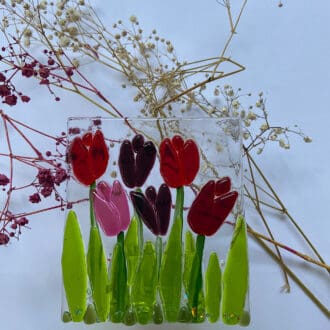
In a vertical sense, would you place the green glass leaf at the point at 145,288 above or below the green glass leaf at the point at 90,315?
above

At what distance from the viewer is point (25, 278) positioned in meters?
1.09

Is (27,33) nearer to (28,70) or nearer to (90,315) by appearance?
(28,70)

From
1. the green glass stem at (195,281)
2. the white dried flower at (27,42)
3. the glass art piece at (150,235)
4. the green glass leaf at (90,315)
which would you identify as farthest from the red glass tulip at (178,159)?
the white dried flower at (27,42)

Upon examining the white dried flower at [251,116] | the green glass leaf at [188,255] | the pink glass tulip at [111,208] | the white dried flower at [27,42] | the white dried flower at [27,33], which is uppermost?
the white dried flower at [27,33]

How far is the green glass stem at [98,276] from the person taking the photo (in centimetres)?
90

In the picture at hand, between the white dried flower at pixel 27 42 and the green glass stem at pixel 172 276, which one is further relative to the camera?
the white dried flower at pixel 27 42

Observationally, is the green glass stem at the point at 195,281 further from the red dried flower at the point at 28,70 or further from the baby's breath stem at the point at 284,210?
the red dried flower at the point at 28,70

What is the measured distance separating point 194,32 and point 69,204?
0.44m

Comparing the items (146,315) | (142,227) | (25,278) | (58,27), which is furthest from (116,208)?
(58,27)

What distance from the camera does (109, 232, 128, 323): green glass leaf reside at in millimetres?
902

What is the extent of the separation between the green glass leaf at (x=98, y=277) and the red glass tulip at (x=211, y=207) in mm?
147

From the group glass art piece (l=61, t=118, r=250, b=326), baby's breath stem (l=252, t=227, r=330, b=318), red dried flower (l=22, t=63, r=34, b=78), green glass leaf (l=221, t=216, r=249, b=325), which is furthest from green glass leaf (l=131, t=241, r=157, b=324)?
red dried flower (l=22, t=63, r=34, b=78)

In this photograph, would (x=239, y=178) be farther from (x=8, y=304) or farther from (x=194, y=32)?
(x=8, y=304)

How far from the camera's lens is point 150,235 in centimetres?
92
